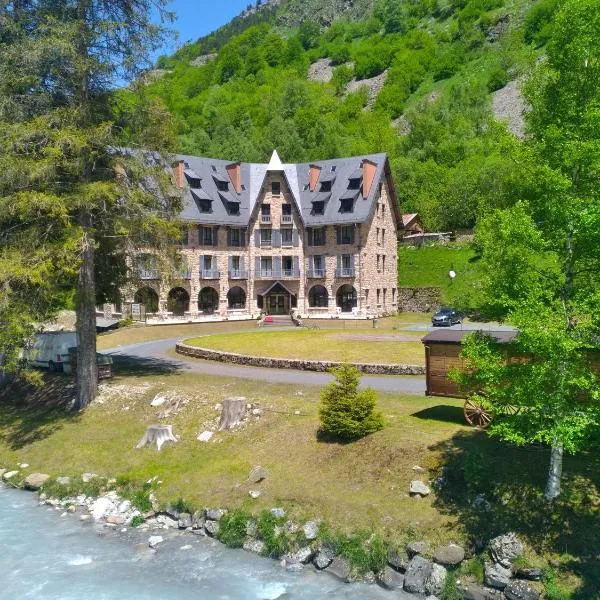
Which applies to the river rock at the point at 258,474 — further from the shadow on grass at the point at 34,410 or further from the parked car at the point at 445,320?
the parked car at the point at 445,320

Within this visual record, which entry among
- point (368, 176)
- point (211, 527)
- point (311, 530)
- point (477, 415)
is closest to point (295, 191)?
point (368, 176)

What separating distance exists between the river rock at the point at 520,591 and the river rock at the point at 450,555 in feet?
3.82

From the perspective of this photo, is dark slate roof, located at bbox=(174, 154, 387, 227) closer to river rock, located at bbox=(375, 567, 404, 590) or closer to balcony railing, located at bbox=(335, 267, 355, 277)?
balcony railing, located at bbox=(335, 267, 355, 277)

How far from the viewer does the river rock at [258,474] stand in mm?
16938

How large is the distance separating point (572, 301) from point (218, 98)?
426 ft

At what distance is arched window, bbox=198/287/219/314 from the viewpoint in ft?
187

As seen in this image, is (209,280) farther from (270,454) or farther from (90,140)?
(270,454)

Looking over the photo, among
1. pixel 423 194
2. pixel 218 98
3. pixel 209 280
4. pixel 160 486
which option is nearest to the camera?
pixel 160 486

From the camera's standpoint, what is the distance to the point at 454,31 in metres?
182

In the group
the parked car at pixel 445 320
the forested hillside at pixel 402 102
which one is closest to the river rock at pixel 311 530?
the forested hillside at pixel 402 102

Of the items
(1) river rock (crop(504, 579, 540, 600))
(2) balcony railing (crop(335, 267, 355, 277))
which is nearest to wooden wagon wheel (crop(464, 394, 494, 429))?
(1) river rock (crop(504, 579, 540, 600))

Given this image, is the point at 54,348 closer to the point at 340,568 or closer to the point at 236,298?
the point at 340,568

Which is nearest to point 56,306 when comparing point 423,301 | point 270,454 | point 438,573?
point 270,454

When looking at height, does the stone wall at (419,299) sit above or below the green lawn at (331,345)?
above
